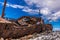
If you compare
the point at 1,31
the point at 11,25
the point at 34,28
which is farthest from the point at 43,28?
the point at 1,31

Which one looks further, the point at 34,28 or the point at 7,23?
the point at 34,28

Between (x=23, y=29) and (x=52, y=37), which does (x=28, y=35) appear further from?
(x=52, y=37)

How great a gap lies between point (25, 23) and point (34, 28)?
131 cm

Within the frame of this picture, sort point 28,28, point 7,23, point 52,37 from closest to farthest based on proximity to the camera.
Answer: point 52,37 < point 7,23 < point 28,28

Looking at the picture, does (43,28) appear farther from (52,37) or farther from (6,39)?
(6,39)

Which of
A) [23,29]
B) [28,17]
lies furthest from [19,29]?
[28,17]

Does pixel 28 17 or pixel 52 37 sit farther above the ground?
pixel 28 17

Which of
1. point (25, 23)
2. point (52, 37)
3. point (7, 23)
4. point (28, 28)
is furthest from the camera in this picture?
point (25, 23)

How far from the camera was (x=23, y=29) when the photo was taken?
13.1 m

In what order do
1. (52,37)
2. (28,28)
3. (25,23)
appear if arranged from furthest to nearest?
(25,23)
(28,28)
(52,37)

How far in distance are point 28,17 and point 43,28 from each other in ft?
6.38

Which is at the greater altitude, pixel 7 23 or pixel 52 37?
pixel 7 23

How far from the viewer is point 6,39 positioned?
1189 cm

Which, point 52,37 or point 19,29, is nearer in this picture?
point 52,37
